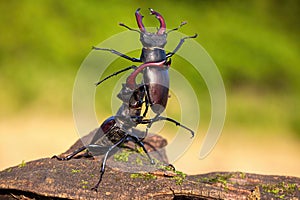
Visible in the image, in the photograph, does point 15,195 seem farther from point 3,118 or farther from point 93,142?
point 3,118

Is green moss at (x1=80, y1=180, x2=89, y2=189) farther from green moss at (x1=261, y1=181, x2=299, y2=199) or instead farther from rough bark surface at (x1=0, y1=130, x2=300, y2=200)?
green moss at (x1=261, y1=181, x2=299, y2=199)

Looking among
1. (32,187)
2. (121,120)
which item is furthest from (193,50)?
(32,187)

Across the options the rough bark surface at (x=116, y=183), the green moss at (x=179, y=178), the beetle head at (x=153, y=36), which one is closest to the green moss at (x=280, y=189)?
the rough bark surface at (x=116, y=183)

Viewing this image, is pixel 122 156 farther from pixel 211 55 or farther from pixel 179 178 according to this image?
pixel 211 55

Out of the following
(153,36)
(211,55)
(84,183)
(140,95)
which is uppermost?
(211,55)

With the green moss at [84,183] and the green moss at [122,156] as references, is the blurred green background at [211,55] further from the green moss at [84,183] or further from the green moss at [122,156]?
the green moss at [84,183]

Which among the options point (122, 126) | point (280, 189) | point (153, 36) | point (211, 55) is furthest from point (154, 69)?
point (211, 55)
